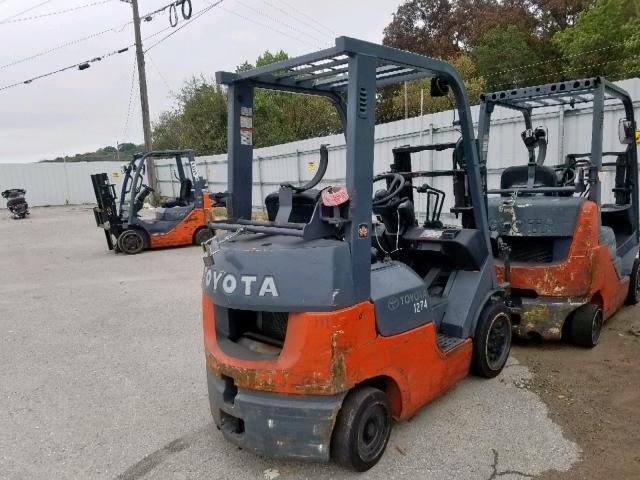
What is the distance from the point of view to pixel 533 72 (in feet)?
90.2

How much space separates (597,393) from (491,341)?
0.83m

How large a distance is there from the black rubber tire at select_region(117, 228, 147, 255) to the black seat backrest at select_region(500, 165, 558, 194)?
912cm

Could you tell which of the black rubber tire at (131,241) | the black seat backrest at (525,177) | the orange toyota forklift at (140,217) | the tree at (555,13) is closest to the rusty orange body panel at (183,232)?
the orange toyota forklift at (140,217)

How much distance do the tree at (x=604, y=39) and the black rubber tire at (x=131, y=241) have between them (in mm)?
19525

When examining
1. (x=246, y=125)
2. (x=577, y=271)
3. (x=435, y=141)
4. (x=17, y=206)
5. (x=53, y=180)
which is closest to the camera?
(x=246, y=125)

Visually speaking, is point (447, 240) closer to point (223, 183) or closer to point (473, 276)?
point (473, 276)

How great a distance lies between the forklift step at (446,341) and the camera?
359 centimetres

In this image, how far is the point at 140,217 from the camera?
41.8ft

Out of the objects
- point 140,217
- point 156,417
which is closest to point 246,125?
point 156,417

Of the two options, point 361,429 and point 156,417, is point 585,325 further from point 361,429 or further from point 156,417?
point 156,417

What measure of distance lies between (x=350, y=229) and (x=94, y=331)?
14.8 ft

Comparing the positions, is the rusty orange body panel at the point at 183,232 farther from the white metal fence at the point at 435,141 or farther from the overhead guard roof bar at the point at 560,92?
the overhead guard roof bar at the point at 560,92

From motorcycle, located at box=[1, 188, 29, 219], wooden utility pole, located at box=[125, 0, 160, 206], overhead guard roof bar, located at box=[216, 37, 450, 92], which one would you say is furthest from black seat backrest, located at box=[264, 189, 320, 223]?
motorcycle, located at box=[1, 188, 29, 219]

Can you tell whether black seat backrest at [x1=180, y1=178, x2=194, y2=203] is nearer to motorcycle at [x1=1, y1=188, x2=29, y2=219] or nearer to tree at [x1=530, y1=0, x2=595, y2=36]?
motorcycle at [x1=1, y1=188, x2=29, y2=219]
